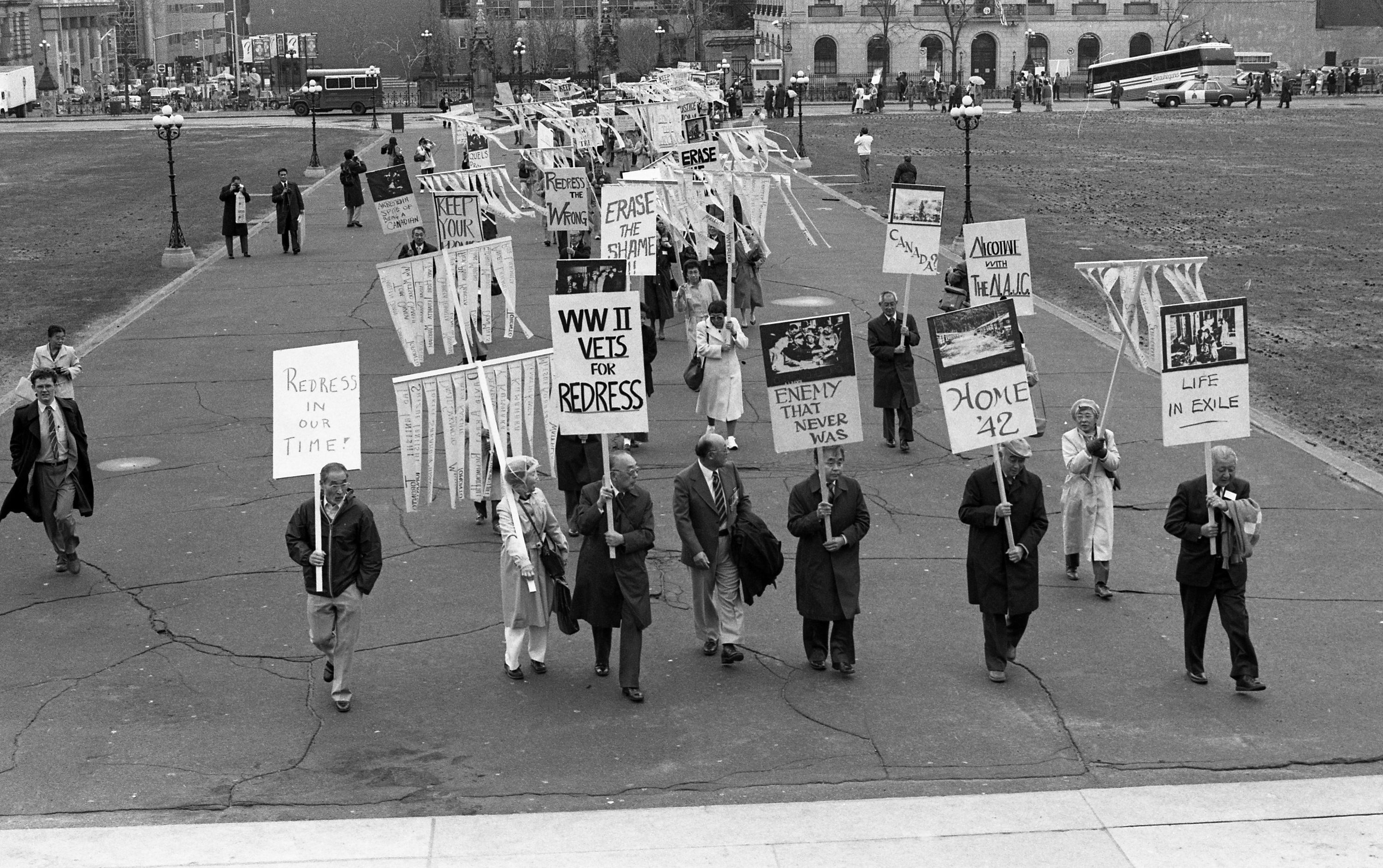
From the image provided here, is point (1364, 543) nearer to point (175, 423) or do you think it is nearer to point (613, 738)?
point (613, 738)

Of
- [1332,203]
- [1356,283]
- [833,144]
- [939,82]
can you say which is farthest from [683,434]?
[939,82]

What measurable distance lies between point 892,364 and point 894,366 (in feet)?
0.10

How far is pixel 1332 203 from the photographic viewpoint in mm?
39031

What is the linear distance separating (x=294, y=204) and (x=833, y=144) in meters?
31.3

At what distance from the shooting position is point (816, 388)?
1184 centimetres

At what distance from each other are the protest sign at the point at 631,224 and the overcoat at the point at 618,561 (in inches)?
393

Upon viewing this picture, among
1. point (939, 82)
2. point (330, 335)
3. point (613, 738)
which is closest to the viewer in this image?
point (613, 738)

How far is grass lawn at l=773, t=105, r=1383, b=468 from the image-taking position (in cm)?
2156

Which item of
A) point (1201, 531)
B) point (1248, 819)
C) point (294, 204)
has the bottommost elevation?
point (1248, 819)

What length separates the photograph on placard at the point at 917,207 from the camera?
63.1ft

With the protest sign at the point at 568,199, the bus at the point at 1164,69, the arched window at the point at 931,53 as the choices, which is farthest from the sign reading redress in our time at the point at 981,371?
the arched window at the point at 931,53

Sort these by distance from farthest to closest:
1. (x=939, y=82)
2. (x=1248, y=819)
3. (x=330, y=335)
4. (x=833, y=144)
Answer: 1. (x=939, y=82)
2. (x=833, y=144)
3. (x=330, y=335)
4. (x=1248, y=819)

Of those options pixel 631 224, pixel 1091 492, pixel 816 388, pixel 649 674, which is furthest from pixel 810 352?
pixel 631 224

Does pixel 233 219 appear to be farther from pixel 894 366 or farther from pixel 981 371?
pixel 981 371
